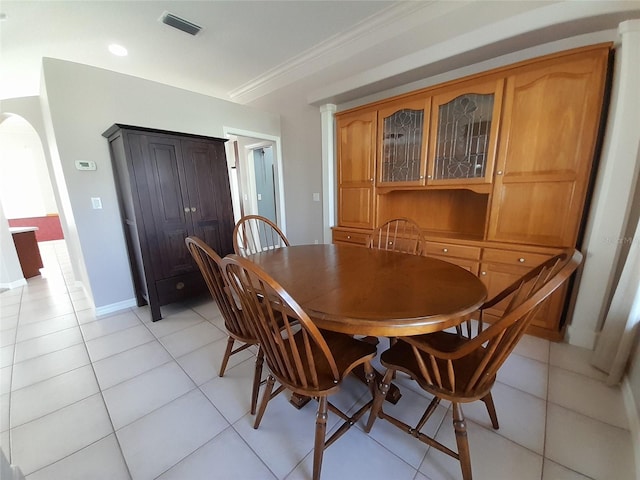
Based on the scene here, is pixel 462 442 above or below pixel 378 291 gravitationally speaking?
below

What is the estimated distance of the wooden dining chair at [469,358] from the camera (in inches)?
31.1

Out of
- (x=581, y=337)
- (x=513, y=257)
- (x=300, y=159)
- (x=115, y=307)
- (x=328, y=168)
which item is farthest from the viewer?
(x=300, y=159)

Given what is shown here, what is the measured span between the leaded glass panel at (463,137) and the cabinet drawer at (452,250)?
2.00 feet

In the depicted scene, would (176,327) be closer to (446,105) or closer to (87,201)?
(87,201)

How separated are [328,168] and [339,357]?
7.92 feet

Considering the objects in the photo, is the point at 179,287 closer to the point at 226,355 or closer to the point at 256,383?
the point at 226,355

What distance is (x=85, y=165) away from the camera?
2.28m

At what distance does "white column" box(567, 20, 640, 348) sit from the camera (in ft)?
4.78

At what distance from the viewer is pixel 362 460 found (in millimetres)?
1105

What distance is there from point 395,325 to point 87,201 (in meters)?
2.96

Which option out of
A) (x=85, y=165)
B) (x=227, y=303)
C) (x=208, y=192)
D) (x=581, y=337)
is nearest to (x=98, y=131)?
(x=85, y=165)

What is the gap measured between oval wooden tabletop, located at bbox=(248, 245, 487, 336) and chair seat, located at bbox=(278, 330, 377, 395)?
244mm

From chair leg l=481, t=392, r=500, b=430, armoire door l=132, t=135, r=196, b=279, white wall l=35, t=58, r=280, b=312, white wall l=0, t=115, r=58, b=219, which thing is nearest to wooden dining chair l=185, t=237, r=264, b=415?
chair leg l=481, t=392, r=500, b=430

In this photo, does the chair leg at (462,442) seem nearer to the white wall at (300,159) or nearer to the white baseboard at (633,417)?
the white baseboard at (633,417)
